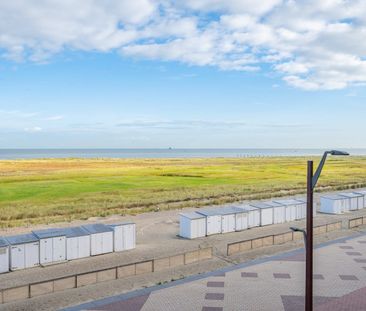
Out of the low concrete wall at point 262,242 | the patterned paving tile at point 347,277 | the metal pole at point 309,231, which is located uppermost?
the metal pole at point 309,231

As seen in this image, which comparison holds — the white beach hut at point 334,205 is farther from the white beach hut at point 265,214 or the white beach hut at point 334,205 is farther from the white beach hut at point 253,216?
the white beach hut at point 253,216

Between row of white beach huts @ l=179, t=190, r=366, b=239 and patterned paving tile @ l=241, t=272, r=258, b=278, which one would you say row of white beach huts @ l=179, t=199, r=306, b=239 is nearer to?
row of white beach huts @ l=179, t=190, r=366, b=239

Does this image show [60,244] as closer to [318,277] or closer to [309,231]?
[318,277]

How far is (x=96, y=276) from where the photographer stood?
65.1ft

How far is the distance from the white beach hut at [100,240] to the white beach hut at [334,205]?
1000 inches

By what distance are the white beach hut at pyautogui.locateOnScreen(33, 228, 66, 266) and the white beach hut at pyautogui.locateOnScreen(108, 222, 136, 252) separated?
139 inches

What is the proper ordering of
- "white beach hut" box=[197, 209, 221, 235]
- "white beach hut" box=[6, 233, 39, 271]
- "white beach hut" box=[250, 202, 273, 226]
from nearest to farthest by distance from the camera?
"white beach hut" box=[6, 233, 39, 271] < "white beach hut" box=[197, 209, 221, 235] < "white beach hut" box=[250, 202, 273, 226]

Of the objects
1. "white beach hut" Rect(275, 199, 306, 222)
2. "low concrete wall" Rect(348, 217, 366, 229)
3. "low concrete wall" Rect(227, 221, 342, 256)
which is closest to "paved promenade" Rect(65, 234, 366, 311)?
"low concrete wall" Rect(227, 221, 342, 256)

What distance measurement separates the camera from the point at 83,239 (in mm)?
25016

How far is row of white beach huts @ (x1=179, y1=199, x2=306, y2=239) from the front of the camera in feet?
100.0

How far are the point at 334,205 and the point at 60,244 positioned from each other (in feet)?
95.8

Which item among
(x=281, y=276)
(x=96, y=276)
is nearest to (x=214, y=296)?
(x=281, y=276)

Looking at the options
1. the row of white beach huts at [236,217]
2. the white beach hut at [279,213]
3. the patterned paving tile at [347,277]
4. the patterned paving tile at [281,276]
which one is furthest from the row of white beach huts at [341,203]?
the patterned paving tile at [281,276]

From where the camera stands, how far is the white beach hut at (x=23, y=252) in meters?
22.5
